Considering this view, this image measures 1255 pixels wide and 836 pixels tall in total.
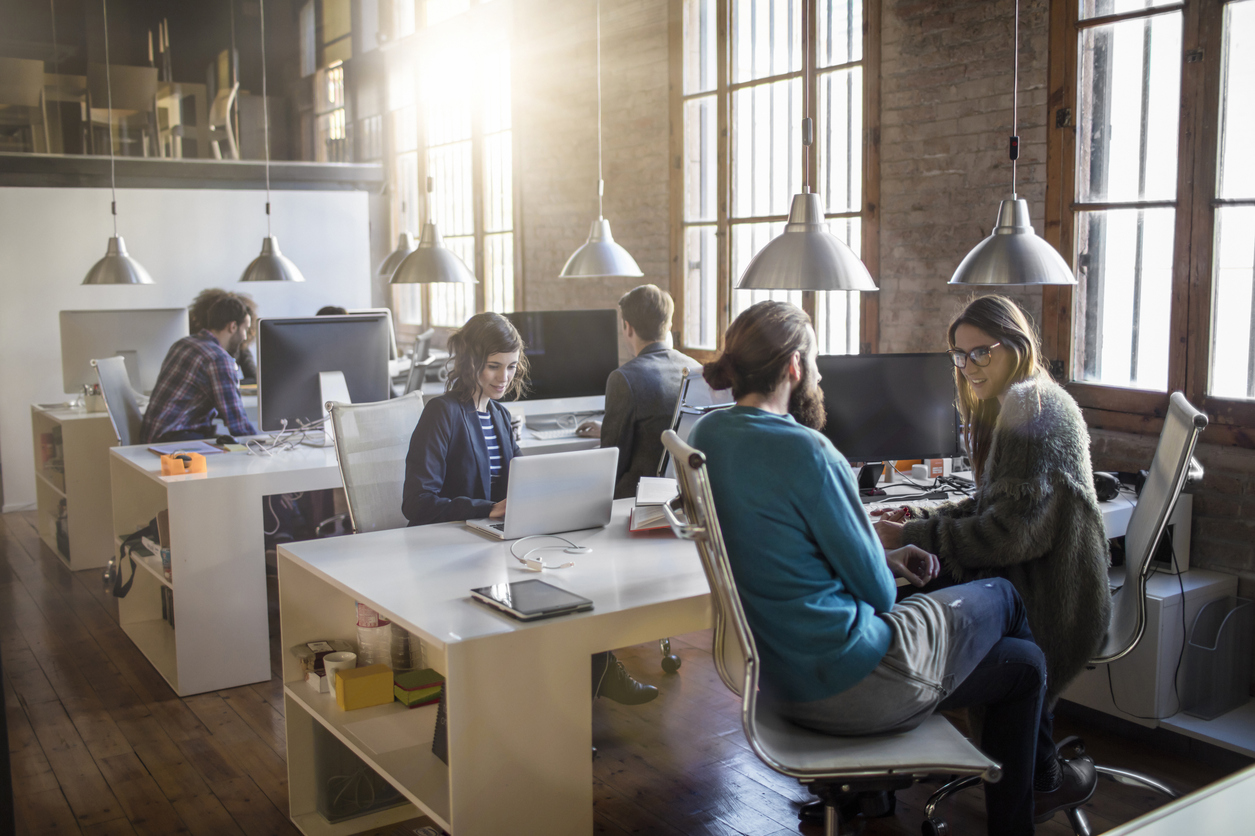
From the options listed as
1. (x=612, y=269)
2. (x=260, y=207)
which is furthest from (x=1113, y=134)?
(x=260, y=207)

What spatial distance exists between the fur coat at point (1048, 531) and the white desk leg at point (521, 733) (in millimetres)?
1064

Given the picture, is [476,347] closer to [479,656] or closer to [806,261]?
[806,261]

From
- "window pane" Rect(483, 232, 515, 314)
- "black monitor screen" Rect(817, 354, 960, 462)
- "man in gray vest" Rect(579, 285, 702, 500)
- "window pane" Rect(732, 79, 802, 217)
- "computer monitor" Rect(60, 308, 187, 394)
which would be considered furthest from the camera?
"window pane" Rect(483, 232, 515, 314)

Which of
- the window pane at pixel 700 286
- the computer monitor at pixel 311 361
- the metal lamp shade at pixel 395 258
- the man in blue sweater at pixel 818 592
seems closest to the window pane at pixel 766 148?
the window pane at pixel 700 286

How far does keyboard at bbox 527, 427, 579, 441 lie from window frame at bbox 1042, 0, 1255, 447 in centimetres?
213

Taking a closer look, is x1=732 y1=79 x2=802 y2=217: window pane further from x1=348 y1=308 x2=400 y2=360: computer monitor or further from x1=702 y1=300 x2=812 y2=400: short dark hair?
x1=702 y1=300 x2=812 y2=400: short dark hair

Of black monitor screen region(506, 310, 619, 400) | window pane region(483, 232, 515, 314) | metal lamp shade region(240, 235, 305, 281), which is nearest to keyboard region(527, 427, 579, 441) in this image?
black monitor screen region(506, 310, 619, 400)

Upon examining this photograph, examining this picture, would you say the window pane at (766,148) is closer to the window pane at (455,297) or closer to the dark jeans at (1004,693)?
the dark jeans at (1004,693)

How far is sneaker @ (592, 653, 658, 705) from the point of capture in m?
3.50

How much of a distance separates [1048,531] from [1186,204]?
63.6 inches

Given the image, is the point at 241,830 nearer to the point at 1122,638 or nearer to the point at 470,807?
the point at 470,807

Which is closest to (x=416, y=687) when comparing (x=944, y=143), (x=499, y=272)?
(x=944, y=143)

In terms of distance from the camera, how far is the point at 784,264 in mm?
2654

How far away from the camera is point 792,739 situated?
77.6 inches
